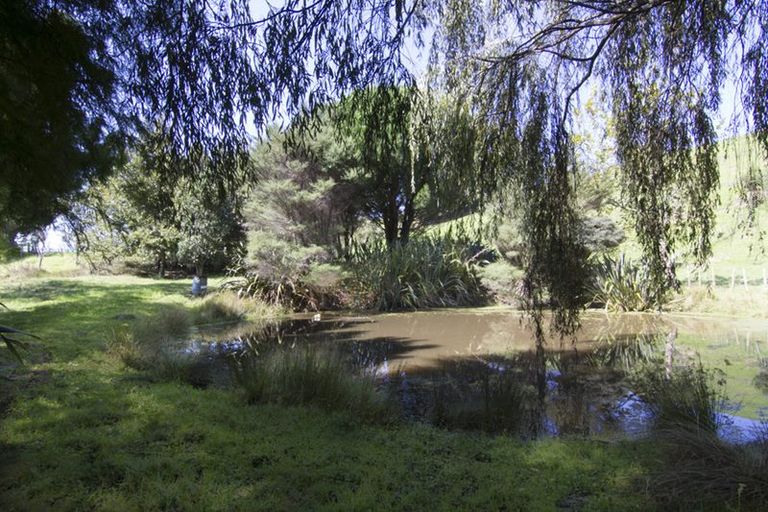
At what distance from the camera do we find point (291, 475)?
3760 mm

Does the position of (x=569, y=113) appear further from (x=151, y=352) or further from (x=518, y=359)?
(x=151, y=352)

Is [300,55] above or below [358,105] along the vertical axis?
above

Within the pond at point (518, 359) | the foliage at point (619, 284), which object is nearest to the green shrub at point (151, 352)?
the pond at point (518, 359)

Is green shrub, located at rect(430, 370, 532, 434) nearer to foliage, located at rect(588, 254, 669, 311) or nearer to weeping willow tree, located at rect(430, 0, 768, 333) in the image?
weeping willow tree, located at rect(430, 0, 768, 333)

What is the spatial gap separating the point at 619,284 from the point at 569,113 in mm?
11920

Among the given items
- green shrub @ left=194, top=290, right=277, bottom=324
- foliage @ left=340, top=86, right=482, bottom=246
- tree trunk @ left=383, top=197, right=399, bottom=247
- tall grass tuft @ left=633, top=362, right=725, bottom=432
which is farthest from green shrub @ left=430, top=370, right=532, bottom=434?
tree trunk @ left=383, top=197, right=399, bottom=247

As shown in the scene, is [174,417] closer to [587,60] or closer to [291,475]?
[291,475]

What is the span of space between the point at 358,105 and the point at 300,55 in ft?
1.28

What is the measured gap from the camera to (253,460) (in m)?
4.06

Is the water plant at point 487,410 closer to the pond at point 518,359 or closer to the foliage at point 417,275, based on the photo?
the pond at point 518,359

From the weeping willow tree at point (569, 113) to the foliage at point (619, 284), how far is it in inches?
426

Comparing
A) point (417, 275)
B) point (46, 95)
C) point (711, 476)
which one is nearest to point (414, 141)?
point (46, 95)

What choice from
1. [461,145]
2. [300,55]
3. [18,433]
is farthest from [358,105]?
[18,433]

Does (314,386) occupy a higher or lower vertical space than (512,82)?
lower
